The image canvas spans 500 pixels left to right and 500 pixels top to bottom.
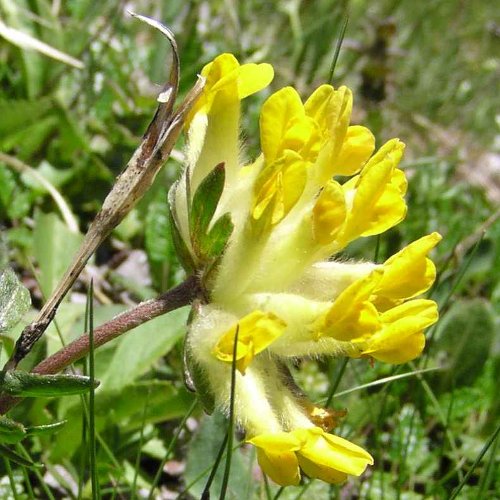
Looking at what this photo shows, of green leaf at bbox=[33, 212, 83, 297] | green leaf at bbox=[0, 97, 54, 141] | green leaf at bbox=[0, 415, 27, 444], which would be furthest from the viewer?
green leaf at bbox=[0, 97, 54, 141]

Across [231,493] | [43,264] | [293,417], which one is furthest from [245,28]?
[293,417]

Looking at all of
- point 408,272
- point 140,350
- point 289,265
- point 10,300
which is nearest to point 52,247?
point 140,350

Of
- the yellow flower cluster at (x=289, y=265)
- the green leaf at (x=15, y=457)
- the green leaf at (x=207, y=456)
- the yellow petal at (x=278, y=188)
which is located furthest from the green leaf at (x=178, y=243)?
the green leaf at (x=207, y=456)

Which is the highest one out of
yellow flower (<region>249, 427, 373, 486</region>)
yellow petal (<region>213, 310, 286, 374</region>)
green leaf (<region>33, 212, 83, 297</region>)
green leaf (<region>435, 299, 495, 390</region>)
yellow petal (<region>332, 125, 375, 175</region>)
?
yellow petal (<region>332, 125, 375, 175</region>)

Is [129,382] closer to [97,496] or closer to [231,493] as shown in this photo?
[231,493]

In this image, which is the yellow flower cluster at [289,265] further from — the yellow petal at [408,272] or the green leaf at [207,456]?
the green leaf at [207,456]

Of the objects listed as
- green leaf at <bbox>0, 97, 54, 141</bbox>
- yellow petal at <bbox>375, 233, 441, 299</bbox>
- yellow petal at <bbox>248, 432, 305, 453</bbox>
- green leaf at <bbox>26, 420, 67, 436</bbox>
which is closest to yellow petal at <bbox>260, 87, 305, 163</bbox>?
yellow petal at <bbox>375, 233, 441, 299</bbox>

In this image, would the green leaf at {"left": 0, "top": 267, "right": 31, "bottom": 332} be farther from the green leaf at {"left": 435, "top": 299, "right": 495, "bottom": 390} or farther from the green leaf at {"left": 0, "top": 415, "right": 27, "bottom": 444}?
the green leaf at {"left": 435, "top": 299, "right": 495, "bottom": 390}
